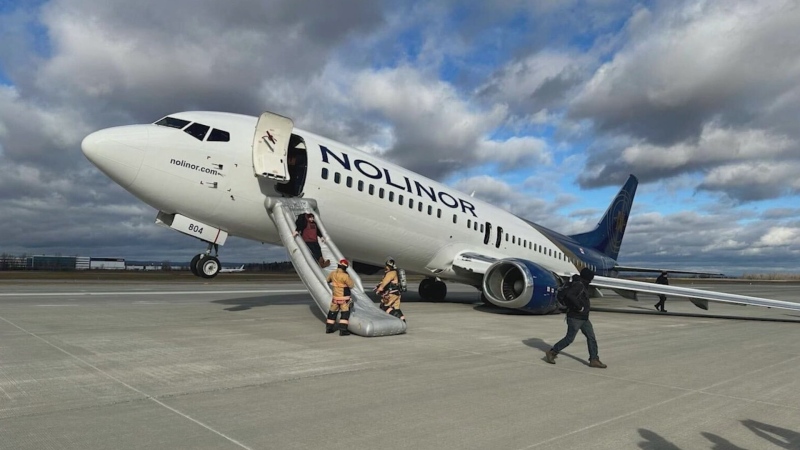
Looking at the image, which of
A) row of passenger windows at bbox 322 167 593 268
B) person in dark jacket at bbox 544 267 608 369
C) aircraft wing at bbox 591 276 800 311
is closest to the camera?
person in dark jacket at bbox 544 267 608 369

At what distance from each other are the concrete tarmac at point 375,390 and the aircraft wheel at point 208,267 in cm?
154

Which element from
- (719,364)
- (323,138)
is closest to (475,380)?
(719,364)

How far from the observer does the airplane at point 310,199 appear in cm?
1155

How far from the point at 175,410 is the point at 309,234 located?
25.8ft

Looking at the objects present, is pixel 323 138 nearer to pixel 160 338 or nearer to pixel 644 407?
pixel 160 338

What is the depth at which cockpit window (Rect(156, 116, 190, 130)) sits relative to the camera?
12.1 metres

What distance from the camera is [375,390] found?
5.76m

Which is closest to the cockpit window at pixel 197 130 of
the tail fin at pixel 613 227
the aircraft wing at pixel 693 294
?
the aircraft wing at pixel 693 294

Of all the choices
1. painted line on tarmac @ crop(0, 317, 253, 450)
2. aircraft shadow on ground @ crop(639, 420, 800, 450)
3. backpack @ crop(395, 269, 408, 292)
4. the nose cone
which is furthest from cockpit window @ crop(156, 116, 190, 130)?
aircraft shadow on ground @ crop(639, 420, 800, 450)

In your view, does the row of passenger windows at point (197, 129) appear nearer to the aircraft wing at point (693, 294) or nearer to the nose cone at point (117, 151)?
the nose cone at point (117, 151)

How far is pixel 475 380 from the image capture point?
6.42 meters

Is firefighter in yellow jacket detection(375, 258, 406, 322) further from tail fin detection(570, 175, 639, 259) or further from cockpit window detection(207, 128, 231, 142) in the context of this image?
tail fin detection(570, 175, 639, 259)

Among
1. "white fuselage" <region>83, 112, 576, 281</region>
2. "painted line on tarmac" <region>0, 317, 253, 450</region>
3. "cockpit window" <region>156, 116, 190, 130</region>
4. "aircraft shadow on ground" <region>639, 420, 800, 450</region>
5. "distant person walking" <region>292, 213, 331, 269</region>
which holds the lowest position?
"painted line on tarmac" <region>0, 317, 253, 450</region>

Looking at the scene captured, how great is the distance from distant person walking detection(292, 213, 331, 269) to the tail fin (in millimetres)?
20807
